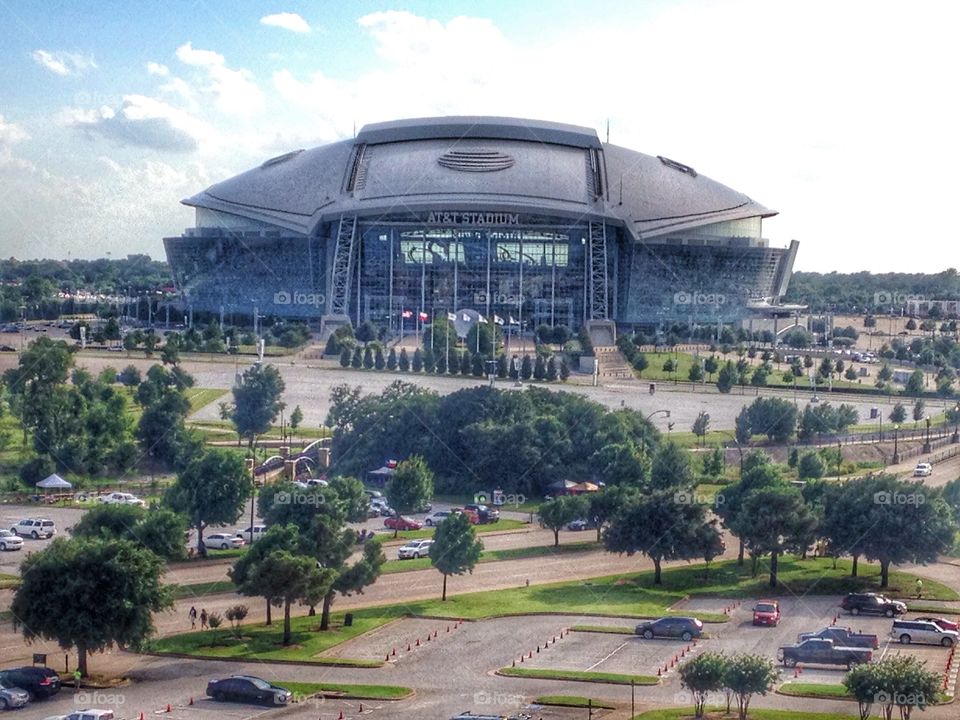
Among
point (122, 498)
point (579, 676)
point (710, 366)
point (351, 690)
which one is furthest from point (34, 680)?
point (710, 366)

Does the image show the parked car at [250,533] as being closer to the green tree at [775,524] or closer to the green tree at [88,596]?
the green tree at [88,596]

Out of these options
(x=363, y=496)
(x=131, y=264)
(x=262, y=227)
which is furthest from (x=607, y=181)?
(x=131, y=264)

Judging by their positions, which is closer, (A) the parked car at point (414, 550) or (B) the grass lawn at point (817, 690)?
(B) the grass lawn at point (817, 690)

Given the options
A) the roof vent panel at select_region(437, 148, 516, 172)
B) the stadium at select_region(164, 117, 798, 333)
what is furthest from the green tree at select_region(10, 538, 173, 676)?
the roof vent panel at select_region(437, 148, 516, 172)

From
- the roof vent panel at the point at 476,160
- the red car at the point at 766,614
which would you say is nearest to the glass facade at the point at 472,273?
the roof vent panel at the point at 476,160

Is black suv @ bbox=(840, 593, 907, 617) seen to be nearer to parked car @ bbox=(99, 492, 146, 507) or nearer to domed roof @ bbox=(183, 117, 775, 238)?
parked car @ bbox=(99, 492, 146, 507)

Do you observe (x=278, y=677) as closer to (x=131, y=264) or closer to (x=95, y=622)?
(x=95, y=622)
